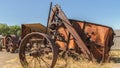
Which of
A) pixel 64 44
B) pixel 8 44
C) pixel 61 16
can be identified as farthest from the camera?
pixel 8 44

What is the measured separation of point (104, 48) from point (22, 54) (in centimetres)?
374

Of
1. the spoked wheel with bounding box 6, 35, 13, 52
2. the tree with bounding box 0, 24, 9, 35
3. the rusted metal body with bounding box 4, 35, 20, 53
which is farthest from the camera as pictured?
the tree with bounding box 0, 24, 9, 35

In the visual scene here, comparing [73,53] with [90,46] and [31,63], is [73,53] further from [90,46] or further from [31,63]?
[31,63]

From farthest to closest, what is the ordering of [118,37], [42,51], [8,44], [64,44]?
[118,37], [8,44], [64,44], [42,51]

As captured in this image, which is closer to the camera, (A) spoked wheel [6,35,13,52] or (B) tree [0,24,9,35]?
(A) spoked wheel [6,35,13,52]

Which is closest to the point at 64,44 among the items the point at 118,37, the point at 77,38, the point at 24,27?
the point at 77,38

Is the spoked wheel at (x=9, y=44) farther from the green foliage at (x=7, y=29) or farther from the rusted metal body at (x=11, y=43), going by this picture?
the green foliage at (x=7, y=29)

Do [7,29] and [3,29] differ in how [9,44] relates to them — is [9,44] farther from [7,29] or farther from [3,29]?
[7,29]

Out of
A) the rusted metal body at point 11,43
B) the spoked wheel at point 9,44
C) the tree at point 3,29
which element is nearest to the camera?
the rusted metal body at point 11,43

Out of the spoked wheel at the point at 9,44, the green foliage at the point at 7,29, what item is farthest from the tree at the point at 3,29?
the spoked wheel at the point at 9,44

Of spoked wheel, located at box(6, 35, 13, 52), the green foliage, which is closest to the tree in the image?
the green foliage

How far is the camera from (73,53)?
11.5 metres

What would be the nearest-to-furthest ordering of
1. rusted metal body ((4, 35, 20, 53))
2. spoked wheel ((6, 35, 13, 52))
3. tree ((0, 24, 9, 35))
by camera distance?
1. rusted metal body ((4, 35, 20, 53))
2. spoked wheel ((6, 35, 13, 52))
3. tree ((0, 24, 9, 35))

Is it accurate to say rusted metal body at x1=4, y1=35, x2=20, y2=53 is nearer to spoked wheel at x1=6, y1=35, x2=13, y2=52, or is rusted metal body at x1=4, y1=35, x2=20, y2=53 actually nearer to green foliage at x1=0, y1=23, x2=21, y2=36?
spoked wheel at x1=6, y1=35, x2=13, y2=52
